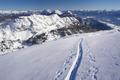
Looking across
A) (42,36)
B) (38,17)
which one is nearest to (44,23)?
(38,17)

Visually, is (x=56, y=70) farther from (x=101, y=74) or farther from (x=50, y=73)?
(x=101, y=74)

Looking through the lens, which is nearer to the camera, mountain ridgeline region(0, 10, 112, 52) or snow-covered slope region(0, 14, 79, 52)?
mountain ridgeline region(0, 10, 112, 52)

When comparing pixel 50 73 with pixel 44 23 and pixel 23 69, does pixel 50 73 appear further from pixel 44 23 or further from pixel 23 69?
pixel 44 23

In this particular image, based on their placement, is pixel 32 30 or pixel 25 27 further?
pixel 25 27

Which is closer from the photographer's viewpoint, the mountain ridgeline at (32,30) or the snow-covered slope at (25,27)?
the mountain ridgeline at (32,30)

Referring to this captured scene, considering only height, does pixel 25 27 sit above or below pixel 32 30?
above

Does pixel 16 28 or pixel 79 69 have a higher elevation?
pixel 79 69

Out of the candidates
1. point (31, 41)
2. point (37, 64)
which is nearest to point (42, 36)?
point (31, 41)

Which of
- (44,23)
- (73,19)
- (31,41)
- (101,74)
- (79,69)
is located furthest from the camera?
(73,19)

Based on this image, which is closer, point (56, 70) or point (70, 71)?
point (70, 71)

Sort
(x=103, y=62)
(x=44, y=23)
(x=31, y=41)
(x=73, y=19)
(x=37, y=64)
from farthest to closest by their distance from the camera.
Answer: (x=73, y=19) < (x=44, y=23) < (x=31, y=41) < (x=37, y=64) < (x=103, y=62)
